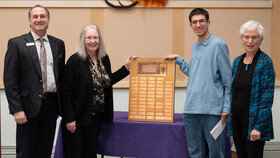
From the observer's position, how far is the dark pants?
9.01 feet

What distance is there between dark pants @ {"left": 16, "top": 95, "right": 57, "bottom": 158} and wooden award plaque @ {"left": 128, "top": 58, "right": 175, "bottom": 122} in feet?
2.23

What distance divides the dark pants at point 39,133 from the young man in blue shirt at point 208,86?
1.09m

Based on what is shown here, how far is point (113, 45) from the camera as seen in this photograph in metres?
4.80

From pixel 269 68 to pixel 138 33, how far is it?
2.67 meters

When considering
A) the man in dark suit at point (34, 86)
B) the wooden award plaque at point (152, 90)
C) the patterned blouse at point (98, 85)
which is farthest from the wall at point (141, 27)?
the man in dark suit at point (34, 86)

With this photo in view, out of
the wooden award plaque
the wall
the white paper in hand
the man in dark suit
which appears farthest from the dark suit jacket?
the wall

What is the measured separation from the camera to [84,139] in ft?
9.53

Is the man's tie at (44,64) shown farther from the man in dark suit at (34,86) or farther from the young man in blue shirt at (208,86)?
the young man in blue shirt at (208,86)

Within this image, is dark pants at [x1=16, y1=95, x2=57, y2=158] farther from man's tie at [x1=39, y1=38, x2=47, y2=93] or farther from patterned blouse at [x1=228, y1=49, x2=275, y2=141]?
patterned blouse at [x1=228, y1=49, x2=275, y2=141]

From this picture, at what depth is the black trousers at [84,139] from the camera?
284cm

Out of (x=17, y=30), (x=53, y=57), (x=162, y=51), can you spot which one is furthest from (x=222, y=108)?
(x=17, y=30)

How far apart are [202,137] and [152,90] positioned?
24.2 inches

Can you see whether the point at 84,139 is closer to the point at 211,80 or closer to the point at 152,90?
the point at 152,90

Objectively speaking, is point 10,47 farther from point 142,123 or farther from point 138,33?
point 138,33
